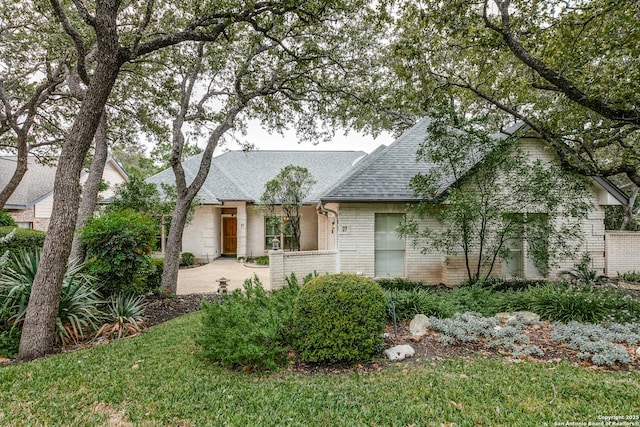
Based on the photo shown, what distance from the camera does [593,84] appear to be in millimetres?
6871

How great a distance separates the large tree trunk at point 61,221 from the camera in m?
4.54

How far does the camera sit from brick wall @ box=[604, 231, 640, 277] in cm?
995

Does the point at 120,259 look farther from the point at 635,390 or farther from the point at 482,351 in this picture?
the point at 635,390

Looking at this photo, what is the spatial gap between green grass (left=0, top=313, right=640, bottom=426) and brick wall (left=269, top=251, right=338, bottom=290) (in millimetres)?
4439

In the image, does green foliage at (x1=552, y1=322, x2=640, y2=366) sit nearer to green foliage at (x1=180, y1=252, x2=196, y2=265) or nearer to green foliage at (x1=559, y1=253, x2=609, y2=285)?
green foliage at (x1=559, y1=253, x2=609, y2=285)

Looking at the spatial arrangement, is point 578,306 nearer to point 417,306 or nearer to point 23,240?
point 417,306

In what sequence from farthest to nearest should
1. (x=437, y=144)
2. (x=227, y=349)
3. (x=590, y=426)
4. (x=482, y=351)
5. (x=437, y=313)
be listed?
(x=437, y=144), (x=437, y=313), (x=482, y=351), (x=227, y=349), (x=590, y=426)

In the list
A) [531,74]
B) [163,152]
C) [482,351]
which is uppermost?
[163,152]

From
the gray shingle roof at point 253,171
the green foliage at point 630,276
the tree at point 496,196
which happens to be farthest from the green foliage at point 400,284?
the green foliage at point 630,276

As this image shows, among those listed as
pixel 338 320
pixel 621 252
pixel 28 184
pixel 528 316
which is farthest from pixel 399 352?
pixel 28 184

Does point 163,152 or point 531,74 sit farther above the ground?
point 163,152

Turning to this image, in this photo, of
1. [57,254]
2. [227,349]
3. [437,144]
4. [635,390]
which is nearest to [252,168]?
[437,144]

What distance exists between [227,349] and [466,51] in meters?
8.69

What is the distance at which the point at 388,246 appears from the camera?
31.2 ft
